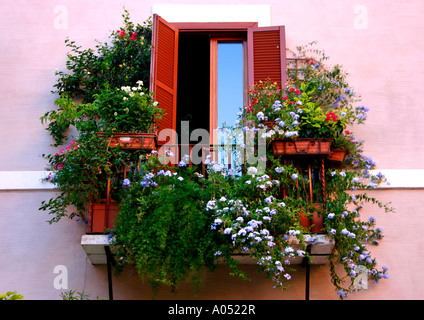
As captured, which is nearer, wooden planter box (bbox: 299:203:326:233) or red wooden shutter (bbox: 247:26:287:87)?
wooden planter box (bbox: 299:203:326:233)

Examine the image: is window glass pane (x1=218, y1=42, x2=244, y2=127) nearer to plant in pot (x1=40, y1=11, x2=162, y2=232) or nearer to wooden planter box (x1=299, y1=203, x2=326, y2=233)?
plant in pot (x1=40, y1=11, x2=162, y2=232)

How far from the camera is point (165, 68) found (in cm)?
795

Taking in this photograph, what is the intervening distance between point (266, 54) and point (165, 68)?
1.13 meters

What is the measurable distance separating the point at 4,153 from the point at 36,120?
499 mm

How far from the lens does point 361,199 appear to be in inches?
283

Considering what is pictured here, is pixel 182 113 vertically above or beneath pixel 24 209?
above

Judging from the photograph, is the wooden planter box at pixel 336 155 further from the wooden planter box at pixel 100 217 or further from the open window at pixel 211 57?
the wooden planter box at pixel 100 217

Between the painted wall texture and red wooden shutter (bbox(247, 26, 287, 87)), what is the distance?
228 millimetres

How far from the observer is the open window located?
787 centimetres

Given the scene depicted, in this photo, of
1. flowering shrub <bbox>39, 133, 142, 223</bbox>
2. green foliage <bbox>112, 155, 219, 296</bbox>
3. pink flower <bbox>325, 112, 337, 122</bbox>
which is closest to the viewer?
green foliage <bbox>112, 155, 219, 296</bbox>

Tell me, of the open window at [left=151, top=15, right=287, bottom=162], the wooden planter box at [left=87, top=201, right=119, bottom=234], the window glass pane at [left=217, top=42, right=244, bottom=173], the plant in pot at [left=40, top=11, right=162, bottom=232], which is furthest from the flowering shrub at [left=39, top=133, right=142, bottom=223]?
the window glass pane at [left=217, top=42, right=244, bottom=173]
